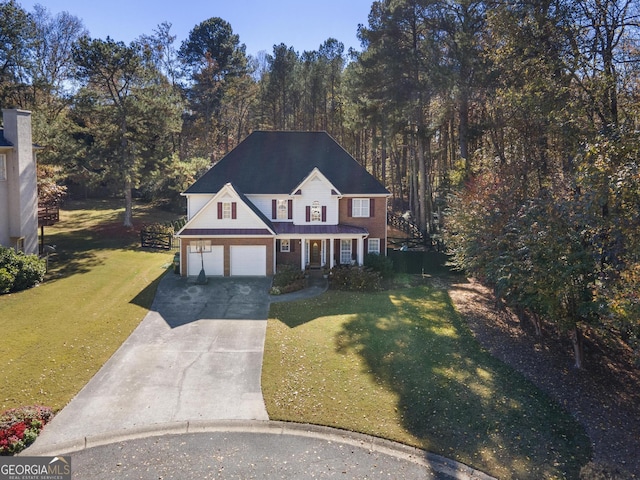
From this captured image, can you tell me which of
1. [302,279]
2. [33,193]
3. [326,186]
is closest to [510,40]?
[326,186]

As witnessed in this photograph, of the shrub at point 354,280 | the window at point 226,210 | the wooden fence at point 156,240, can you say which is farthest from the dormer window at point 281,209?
the wooden fence at point 156,240

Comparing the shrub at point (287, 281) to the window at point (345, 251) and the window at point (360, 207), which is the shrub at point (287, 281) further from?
the window at point (360, 207)

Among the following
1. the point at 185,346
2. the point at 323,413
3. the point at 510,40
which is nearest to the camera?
the point at 323,413

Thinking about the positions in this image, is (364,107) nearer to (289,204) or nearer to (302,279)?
(289,204)

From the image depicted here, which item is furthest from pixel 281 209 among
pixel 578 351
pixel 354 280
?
pixel 578 351

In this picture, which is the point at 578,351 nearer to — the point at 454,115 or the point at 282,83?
the point at 454,115

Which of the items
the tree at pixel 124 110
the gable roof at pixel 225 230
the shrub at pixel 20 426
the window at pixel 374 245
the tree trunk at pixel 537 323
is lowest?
the shrub at pixel 20 426

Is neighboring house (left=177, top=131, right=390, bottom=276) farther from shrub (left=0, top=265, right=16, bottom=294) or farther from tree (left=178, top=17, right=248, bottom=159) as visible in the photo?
tree (left=178, top=17, right=248, bottom=159)
